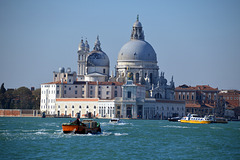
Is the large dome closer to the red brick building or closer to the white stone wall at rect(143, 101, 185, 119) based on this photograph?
the white stone wall at rect(143, 101, 185, 119)

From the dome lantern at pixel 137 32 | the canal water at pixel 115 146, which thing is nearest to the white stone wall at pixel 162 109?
the dome lantern at pixel 137 32

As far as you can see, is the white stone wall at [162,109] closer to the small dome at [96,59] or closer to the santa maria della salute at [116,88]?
the santa maria della salute at [116,88]

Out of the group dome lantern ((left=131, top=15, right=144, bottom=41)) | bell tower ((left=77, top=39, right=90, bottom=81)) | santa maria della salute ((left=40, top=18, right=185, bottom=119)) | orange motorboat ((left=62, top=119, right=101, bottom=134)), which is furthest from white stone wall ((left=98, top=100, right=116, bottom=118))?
orange motorboat ((left=62, top=119, right=101, bottom=134))

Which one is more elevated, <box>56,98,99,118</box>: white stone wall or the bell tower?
the bell tower

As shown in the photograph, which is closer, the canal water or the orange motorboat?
the canal water

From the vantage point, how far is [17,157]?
50.3 meters

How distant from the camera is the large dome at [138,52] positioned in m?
154

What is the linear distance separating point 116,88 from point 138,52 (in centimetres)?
1266

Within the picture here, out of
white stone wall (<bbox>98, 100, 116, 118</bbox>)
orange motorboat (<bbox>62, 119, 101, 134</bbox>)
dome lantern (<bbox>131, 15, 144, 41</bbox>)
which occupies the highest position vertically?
dome lantern (<bbox>131, 15, 144, 41</bbox>)

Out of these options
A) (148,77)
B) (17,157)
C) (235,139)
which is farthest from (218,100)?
(17,157)

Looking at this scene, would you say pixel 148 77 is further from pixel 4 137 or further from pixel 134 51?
pixel 4 137

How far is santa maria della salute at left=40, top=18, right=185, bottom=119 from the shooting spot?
5428 inches

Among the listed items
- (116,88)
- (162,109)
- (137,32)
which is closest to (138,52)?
(137,32)

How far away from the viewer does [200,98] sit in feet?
556
